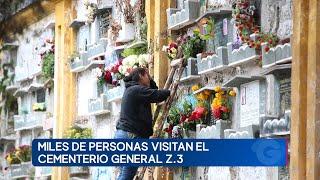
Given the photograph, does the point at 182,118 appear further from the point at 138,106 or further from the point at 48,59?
the point at 48,59

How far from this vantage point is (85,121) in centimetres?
2794

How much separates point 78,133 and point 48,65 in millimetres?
2775

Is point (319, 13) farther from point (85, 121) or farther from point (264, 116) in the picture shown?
point (85, 121)

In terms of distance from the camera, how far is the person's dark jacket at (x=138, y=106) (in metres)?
18.4

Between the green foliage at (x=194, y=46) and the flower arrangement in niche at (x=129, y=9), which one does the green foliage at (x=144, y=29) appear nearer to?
the flower arrangement in niche at (x=129, y=9)

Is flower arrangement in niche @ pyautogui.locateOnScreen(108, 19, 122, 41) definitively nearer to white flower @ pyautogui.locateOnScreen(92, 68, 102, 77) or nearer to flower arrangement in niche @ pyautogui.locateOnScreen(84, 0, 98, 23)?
white flower @ pyautogui.locateOnScreen(92, 68, 102, 77)

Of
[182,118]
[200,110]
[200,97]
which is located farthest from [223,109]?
[182,118]

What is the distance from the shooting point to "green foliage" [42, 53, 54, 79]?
29.7m

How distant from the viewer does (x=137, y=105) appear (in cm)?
1864

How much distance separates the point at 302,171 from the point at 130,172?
242 centimetres

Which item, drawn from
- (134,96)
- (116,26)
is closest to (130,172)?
(134,96)

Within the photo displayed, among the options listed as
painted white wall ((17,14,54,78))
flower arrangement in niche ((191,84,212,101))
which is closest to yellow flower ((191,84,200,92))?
flower arrangement in niche ((191,84,212,101))

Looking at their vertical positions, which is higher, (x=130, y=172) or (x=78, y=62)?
(x=78, y=62)

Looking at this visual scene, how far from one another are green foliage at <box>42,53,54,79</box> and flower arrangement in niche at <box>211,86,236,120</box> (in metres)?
10.0
